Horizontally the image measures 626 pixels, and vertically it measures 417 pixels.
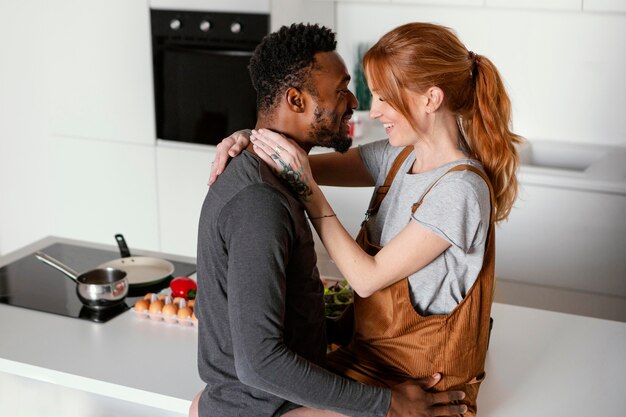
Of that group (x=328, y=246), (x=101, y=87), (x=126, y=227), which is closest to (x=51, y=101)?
(x=101, y=87)

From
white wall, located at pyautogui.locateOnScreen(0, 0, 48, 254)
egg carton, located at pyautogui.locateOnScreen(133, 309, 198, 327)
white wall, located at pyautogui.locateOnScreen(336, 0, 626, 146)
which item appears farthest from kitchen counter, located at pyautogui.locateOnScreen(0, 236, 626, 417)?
white wall, located at pyautogui.locateOnScreen(0, 0, 48, 254)

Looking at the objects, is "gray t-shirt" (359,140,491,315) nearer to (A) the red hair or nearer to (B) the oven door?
(A) the red hair

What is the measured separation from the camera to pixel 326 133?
5.35 ft

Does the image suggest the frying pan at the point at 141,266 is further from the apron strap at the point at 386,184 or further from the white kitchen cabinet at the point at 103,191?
the white kitchen cabinet at the point at 103,191

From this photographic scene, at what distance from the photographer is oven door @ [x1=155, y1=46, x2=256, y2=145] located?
377 centimetres

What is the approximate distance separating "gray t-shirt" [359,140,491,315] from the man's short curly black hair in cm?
32

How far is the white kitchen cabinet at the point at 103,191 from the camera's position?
4.11 m

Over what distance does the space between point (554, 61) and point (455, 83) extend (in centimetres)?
215

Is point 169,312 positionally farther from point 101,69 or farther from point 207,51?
point 101,69

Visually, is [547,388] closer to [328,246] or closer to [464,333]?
[464,333]

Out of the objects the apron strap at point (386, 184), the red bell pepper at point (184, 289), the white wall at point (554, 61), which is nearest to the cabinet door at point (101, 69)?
the white wall at point (554, 61)

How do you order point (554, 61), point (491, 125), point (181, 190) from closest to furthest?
1. point (491, 125)
2. point (554, 61)
3. point (181, 190)

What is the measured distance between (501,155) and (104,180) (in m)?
2.94

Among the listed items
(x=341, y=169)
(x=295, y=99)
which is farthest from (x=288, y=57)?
(x=341, y=169)
